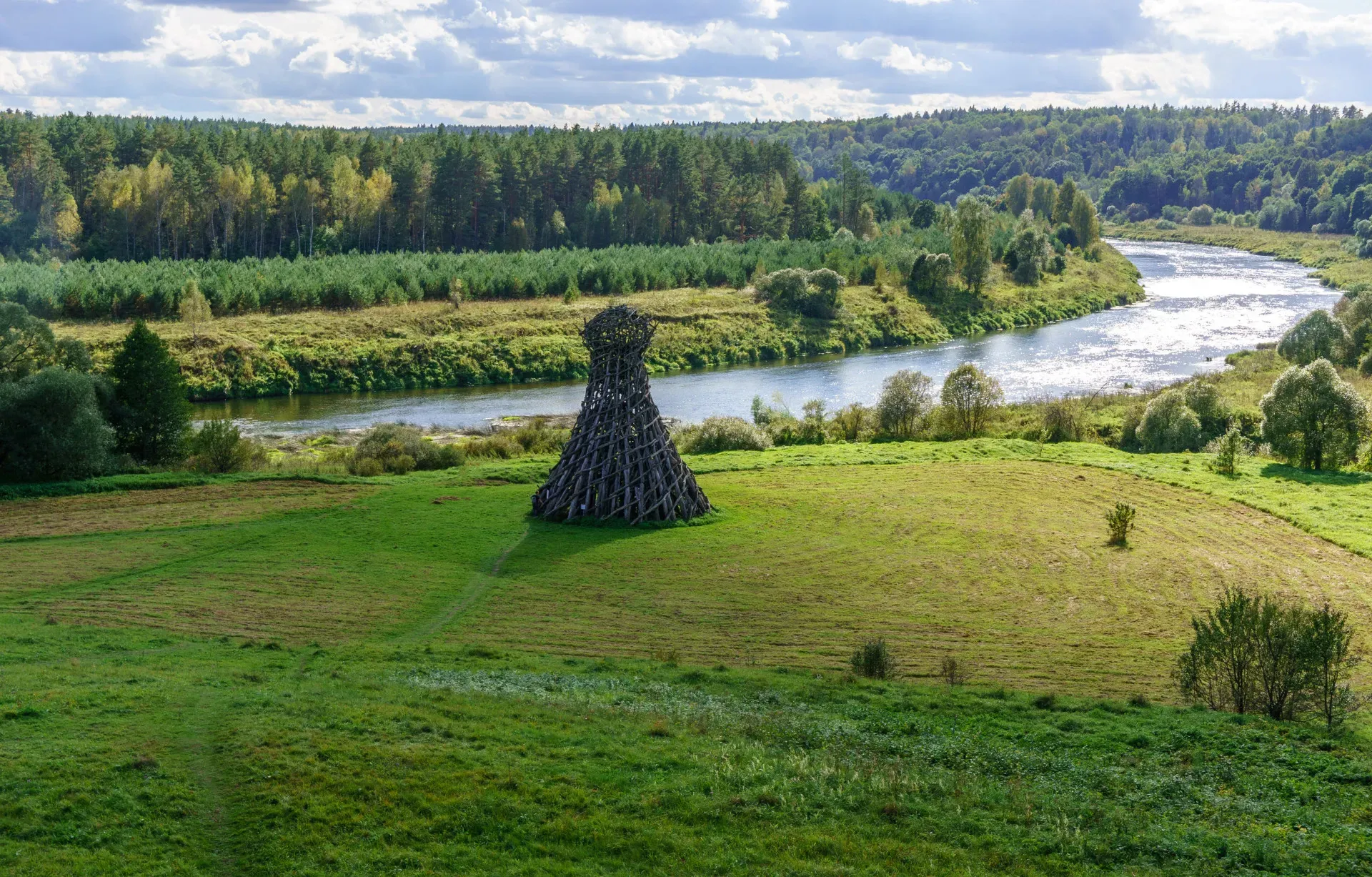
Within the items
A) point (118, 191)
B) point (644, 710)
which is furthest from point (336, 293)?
point (644, 710)

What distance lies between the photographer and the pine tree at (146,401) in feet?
156

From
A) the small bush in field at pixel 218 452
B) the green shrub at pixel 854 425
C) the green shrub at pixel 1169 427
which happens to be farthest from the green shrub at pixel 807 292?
the small bush in field at pixel 218 452

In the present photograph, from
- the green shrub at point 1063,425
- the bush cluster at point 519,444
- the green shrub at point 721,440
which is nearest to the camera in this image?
the bush cluster at point 519,444

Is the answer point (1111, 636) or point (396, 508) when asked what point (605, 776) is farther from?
point (396, 508)

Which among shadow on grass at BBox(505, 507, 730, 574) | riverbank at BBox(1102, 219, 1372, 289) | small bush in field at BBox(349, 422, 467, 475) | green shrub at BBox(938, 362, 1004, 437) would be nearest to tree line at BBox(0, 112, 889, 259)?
riverbank at BBox(1102, 219, 1372, 289)

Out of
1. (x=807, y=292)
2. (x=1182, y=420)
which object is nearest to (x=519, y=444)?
(x=1182, y=420)

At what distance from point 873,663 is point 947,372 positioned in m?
61.0

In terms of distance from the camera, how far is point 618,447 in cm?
4069

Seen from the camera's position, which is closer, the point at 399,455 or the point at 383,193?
the point at 399,455

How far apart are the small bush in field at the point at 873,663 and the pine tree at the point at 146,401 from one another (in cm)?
3366

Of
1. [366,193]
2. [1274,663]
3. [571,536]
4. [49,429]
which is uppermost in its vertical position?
[366,193]

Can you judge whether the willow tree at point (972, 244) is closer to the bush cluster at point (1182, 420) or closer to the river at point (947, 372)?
the river at point (947, 372)

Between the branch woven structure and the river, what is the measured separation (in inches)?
1082

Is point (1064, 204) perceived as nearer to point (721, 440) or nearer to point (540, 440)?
point (721, 440)
